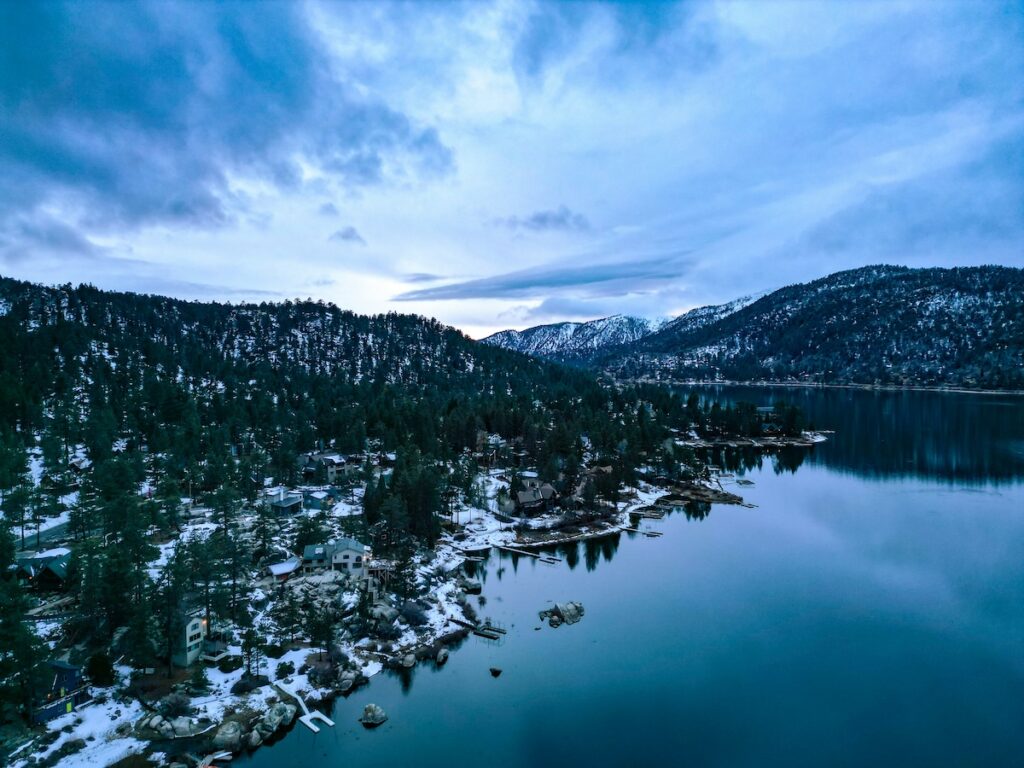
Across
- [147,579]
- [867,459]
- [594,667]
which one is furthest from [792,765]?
[867,459]

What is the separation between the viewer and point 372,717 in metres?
23.4

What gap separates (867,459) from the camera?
78.7 metres

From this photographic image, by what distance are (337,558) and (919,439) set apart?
94.4m

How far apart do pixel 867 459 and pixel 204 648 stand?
82.0 m

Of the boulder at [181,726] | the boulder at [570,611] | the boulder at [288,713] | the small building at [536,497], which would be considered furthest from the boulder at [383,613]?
the small building at [536,497]

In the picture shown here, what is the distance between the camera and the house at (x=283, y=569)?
32812 millimetres

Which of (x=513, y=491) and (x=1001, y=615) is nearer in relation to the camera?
(x=1001, y=615)

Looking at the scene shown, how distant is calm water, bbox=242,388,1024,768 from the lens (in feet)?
73.7

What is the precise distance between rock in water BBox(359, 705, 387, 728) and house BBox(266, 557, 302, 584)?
11.7 metres

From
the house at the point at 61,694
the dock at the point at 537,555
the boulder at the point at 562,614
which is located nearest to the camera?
the house at the point at 61,694

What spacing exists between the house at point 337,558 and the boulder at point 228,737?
12379 mm

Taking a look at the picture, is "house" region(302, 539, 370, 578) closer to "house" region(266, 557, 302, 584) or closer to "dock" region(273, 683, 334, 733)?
"house" region(266, 557, 302, 584)

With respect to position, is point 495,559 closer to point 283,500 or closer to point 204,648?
point 283,500

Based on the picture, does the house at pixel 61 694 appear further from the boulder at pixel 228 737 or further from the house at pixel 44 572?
the house at pixel 44 572
